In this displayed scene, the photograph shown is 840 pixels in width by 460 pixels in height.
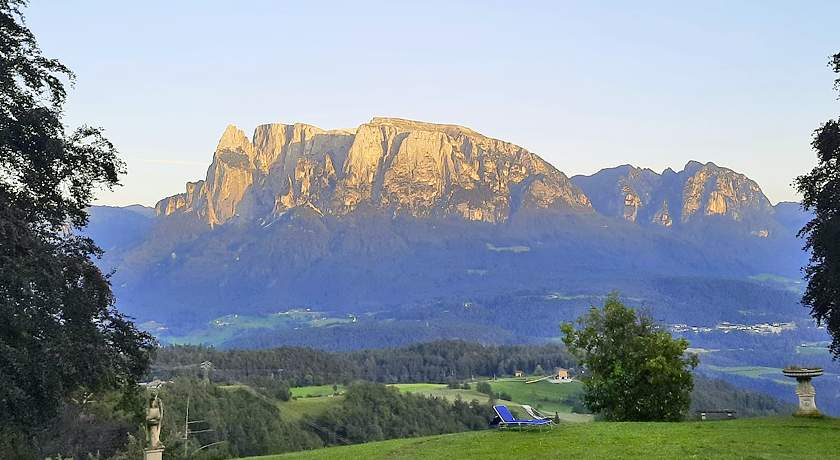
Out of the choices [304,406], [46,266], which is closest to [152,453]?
[46,266]

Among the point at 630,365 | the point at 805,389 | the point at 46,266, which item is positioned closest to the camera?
the point at 46,266

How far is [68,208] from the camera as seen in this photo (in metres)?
23.6

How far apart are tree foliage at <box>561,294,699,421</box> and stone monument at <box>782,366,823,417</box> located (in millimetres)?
8768

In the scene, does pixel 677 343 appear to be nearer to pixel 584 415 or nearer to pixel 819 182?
pixel 819 182

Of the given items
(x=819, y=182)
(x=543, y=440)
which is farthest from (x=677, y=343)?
(x=543, y=440)

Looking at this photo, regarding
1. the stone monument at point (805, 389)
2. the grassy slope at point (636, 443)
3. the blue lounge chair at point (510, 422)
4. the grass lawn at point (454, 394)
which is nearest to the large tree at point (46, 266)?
the grassy slope at point (636, 443)

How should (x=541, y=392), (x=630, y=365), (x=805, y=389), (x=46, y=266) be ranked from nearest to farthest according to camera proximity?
(x=46, y=266) → (x=805, y=389) → (x=630, y=365) → (x=541, y=392)

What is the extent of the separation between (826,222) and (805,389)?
5548 millimetres

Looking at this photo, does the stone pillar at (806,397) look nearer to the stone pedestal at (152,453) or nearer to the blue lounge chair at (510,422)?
the blue lounge chair at (510,422)

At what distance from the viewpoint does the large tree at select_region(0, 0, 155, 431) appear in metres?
19.9

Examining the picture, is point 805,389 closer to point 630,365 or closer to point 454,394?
point 630,365

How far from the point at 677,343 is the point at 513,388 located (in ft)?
302

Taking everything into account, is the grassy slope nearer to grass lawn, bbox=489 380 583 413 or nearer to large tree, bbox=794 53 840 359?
large tree, bbox=794 53 840 359

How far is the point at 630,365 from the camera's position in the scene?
3628 cm
